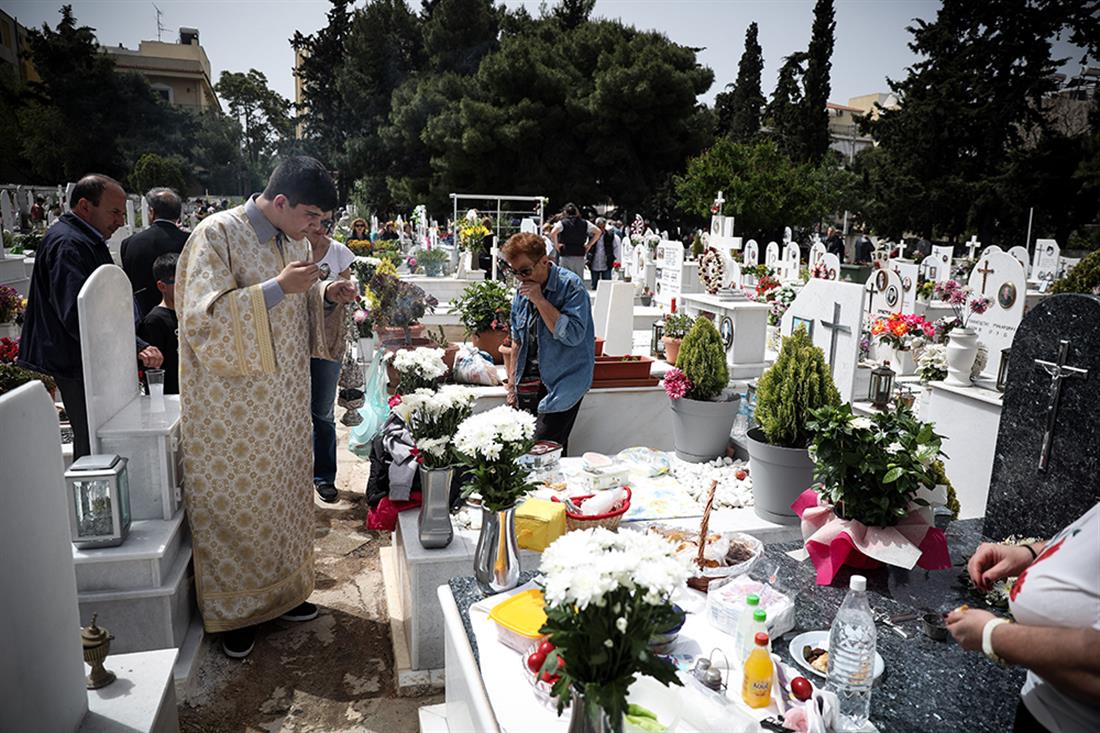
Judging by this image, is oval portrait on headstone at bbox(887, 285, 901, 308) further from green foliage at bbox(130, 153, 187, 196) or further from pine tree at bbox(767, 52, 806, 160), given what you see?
green foliage at bbox(130, 153, 187, 196)

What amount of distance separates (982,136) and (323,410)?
3211cm

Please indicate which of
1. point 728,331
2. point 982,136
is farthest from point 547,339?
point 982,136

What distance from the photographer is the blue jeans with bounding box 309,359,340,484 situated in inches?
197

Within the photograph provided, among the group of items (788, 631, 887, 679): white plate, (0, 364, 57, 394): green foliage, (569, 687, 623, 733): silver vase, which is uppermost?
(0, 364, 57, 394): green foliage

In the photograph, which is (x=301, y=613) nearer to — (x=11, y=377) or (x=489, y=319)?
(x=11, y=377)

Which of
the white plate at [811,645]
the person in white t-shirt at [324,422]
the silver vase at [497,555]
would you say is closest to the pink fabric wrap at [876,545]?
the white plate at [811,645]

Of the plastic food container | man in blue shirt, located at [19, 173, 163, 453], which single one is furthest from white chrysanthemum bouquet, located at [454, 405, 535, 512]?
man in blue shirt, located at [19, 173, 163, 453]

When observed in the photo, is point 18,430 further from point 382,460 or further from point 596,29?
point 596,29

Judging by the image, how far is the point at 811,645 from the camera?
92.0 inches

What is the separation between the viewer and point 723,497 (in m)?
4.57

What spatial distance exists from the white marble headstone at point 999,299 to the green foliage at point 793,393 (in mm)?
3252

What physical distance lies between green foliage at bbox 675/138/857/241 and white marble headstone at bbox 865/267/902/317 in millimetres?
15950

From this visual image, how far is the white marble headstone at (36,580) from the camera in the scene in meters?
1.68

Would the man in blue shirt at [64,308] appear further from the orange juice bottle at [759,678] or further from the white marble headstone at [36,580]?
the orange juice bottle at [759,678]
